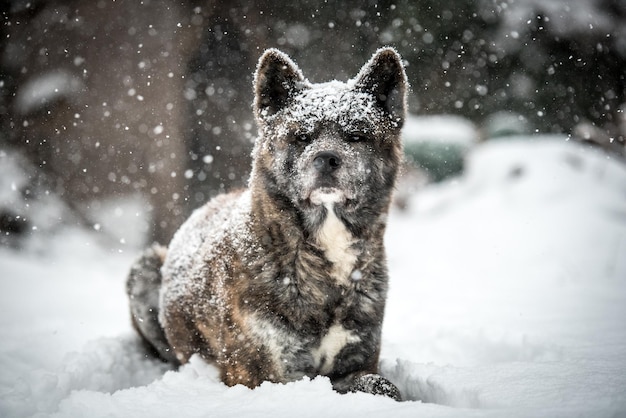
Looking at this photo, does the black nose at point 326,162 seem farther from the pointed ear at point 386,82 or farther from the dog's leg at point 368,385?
the dog's leg at point 368,385

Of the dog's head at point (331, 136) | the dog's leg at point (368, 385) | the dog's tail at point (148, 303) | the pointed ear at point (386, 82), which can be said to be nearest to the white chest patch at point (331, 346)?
the dog's leg at point (368, 385)

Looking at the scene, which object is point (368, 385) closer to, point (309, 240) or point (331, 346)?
point (331, 346)

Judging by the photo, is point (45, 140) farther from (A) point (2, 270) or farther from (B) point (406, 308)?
(B) point (406, 308)

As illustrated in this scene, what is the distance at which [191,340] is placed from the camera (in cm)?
365

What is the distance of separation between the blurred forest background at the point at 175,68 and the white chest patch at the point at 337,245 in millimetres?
4661

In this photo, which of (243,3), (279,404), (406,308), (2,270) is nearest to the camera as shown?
(279,404)

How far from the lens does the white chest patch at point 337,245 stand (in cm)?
310

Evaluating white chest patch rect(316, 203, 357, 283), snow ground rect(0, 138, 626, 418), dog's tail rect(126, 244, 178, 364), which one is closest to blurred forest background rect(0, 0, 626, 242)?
snow ground rect(0, 138, 626, 418)

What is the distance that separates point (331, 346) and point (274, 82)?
177cm

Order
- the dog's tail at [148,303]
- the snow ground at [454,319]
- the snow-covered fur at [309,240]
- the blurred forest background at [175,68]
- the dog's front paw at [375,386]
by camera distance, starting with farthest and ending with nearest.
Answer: the blurred forest background at [175,68]
the dog's tail at [148,303]
the snow-covered fur at [309,240]
the dog's front paw at [375,386]
the snow ground at [454,319]

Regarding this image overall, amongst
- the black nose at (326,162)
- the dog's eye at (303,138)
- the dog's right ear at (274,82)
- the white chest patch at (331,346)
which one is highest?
the dog's right ear at (274,82)

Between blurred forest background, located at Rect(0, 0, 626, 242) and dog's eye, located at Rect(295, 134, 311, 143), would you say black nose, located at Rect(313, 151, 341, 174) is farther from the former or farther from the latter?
blurred forest background, located at Rect(0, 0, 626, 242)

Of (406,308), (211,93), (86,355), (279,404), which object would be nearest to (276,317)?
(279,404)

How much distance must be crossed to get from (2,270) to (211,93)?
411cm
